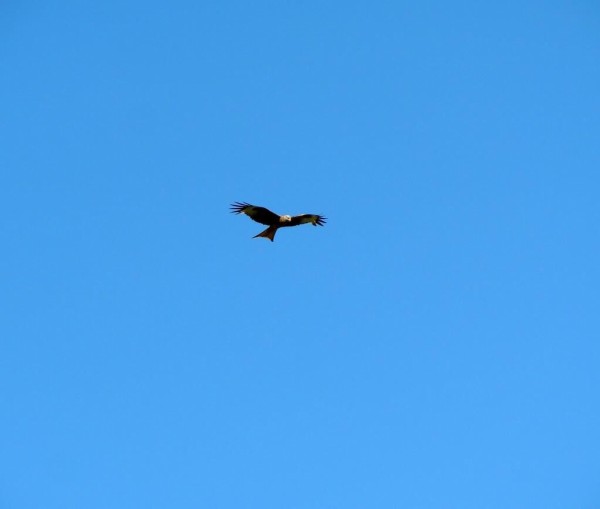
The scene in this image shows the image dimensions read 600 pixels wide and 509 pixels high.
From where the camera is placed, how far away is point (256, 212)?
176ft

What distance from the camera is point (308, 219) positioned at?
5512 centimetres

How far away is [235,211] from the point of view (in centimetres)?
5369

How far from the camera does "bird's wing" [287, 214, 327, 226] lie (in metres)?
54.8

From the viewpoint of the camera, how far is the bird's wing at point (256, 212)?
5344 cm

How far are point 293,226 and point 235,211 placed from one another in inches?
108

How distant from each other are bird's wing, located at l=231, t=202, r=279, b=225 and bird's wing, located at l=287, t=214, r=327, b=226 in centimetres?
93

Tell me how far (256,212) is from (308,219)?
8.34ft

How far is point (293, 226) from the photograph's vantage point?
5522 centimetres

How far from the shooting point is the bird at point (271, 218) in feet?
176

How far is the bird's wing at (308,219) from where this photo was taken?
54.8 m

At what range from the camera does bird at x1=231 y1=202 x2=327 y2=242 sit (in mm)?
53531

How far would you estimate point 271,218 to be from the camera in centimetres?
5403

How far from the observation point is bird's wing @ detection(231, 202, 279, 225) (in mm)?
53438
